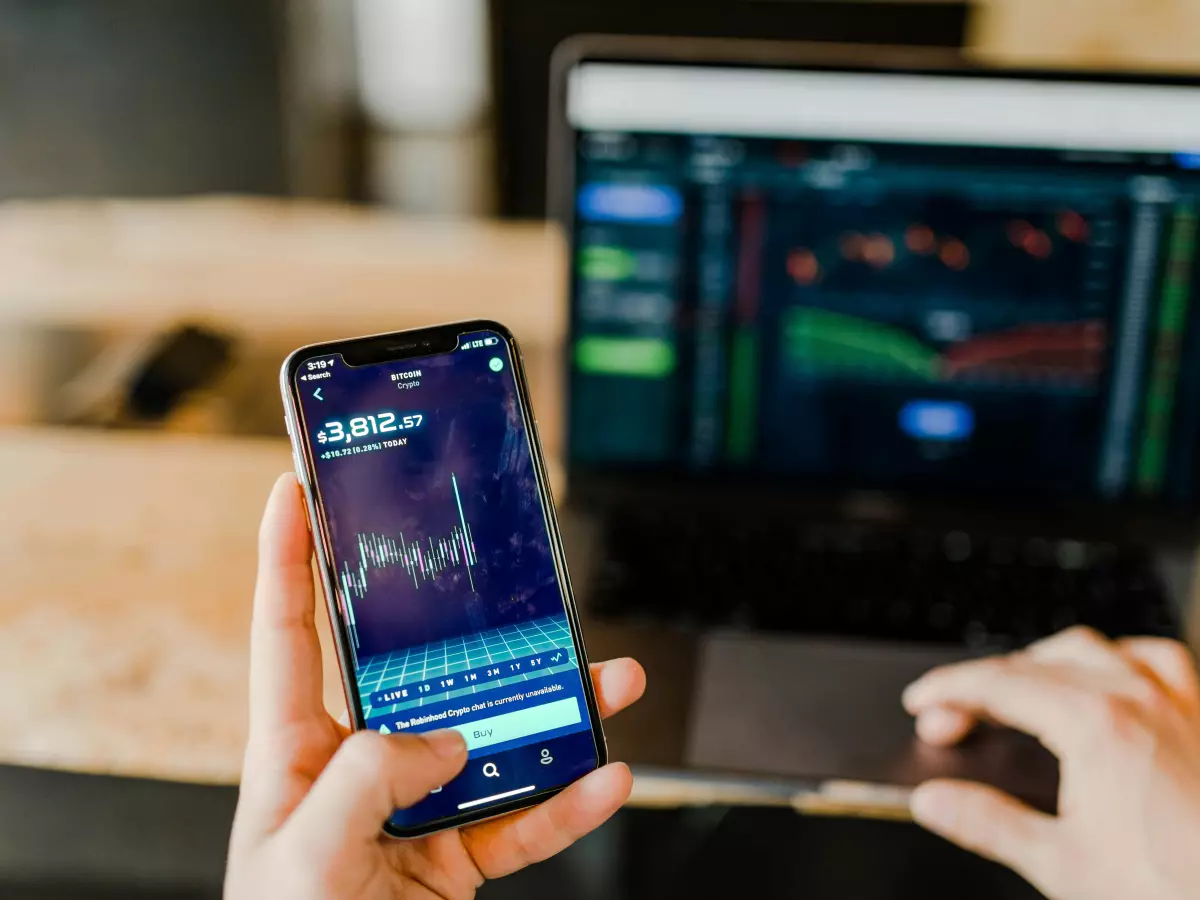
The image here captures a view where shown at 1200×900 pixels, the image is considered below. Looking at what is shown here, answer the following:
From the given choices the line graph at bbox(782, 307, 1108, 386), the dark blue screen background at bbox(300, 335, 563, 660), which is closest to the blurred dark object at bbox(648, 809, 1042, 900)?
the dark blue screen background at bbox(300, 335, 563, 660)

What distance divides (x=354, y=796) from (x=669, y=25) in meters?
0.99

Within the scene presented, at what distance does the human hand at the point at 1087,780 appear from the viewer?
509mm

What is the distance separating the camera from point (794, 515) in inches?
33.0

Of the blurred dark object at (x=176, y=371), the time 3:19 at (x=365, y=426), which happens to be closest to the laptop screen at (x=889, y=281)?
Answer: the time 3:19 at (x=365, y=426)

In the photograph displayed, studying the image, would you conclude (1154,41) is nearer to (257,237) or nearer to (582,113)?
(582,113)

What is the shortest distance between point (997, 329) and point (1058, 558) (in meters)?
0.18

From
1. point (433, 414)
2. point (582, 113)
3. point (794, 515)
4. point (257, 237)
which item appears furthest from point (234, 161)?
point (433, 414)

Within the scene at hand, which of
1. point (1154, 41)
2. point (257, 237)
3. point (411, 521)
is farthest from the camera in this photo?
point (257, 237)

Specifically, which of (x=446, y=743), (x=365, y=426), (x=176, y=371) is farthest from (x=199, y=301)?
(x=446, y=743)

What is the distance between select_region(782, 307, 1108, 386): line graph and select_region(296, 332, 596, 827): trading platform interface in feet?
1.15

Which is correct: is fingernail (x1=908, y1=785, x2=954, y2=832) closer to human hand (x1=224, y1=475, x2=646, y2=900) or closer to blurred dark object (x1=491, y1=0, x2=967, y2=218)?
human hand (x1=224, y1=475, x2=646, y2=900)

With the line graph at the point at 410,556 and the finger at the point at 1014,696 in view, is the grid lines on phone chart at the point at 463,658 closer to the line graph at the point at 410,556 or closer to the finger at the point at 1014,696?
the line graph at the point at 410,556

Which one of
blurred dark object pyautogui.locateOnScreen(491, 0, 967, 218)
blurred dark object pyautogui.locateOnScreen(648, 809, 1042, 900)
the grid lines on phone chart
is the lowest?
blurred dark object pyautogui.locateOnScreen(648, 809, 1042, 900)

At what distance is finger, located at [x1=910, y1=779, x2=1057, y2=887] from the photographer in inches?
20.6
